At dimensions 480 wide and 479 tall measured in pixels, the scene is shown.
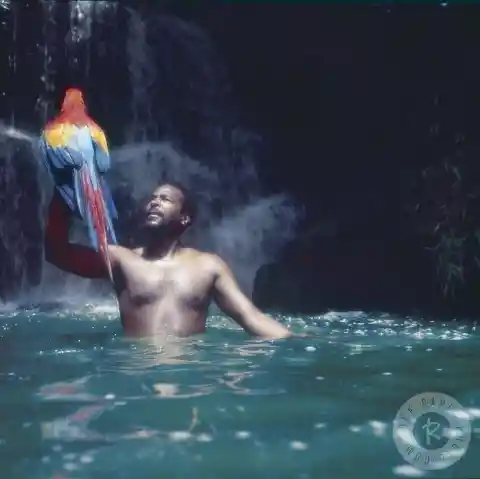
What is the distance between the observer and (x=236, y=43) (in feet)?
34.5

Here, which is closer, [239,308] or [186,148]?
[239,308]

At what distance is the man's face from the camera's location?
5074 millimetres

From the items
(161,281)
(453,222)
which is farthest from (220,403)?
(453,222)

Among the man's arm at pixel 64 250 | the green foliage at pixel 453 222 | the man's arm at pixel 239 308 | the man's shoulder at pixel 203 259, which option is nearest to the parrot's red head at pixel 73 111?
the man's arm at pixel 64 250

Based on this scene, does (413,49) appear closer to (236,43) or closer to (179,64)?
(236,43)

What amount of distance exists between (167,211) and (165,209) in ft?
0.06

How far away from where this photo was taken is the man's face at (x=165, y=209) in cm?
507

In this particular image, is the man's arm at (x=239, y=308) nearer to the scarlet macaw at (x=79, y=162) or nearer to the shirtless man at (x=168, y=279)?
the shirtless man at (x=168, y=279)

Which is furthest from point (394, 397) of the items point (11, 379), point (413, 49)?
point (413, 49)

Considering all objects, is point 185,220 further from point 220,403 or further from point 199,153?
point 199,153

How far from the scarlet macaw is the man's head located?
258 mm

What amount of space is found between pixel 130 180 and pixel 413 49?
3518mm

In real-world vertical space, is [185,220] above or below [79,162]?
below

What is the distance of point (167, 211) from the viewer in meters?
5.09
